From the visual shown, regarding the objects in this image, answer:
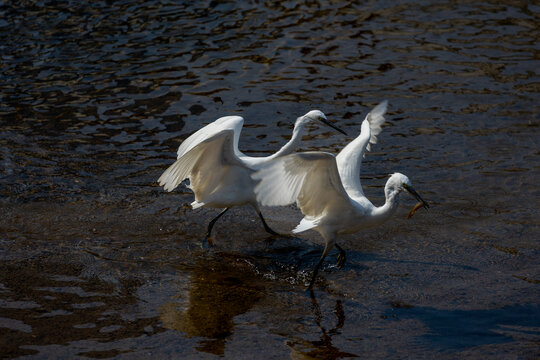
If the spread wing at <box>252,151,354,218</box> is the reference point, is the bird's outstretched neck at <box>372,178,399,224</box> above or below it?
below

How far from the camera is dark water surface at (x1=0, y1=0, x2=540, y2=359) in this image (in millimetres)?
5082

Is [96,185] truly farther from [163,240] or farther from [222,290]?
[222,290]

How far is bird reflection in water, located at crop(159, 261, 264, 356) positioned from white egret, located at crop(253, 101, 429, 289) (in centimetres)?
62

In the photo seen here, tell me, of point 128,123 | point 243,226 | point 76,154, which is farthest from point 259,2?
point 243,226

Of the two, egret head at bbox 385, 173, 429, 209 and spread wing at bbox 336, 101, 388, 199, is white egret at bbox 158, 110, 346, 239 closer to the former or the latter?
spread wing at bbox 336, 101, 388, 199

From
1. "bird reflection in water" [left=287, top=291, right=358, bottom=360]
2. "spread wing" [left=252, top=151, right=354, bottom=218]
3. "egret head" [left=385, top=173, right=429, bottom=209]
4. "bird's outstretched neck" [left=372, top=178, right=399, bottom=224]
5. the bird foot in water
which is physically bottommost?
the bird foot in water

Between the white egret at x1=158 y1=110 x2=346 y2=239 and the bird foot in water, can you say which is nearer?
the bird foot in water

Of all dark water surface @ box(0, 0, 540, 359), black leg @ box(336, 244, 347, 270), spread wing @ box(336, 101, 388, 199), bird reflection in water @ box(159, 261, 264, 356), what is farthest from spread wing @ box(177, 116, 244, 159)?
black leg @ box(336, 244, 347, 270)

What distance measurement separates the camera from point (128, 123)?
9344mm

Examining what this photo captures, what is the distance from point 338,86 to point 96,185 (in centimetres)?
421

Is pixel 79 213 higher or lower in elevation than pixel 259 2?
lower

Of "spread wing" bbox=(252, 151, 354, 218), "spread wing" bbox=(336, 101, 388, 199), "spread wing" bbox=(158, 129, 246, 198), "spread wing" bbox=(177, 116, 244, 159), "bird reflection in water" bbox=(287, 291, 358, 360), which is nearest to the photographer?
"bird reflection in water" bbox=(287, 291, 358, 360)

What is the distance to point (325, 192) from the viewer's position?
5.60 m

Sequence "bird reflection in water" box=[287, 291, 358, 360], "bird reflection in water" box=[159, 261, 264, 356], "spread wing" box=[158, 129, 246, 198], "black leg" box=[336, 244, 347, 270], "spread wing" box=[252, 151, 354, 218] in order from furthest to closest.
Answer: "black leg" box=[336, 244, 347, 270] → "spread wing" box=[158, 129, 246, 198] → "spread wing" box=[252, 151, 354, 218] → "bird reflection in water" box=[159, 261, 264, 356] → "bird reflection in water" box=[287, 291, 358, 360]
